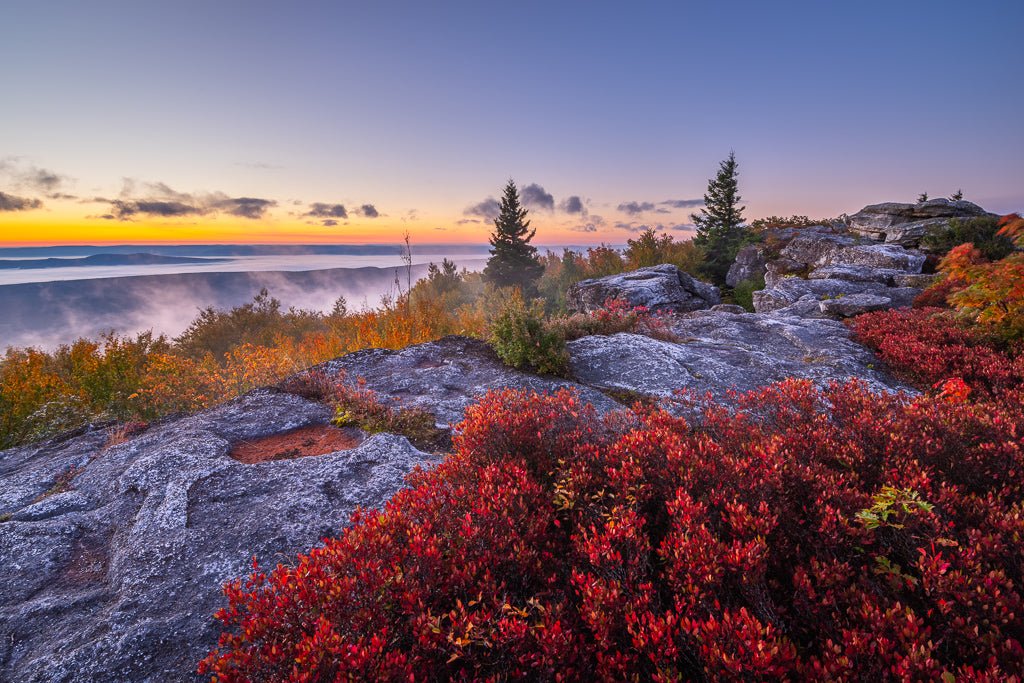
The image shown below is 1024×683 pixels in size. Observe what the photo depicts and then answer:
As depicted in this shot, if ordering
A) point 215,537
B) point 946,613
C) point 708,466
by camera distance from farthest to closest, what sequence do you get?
point 215,537 → point 708,466 → point 946,613

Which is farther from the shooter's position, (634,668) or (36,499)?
(36,499)

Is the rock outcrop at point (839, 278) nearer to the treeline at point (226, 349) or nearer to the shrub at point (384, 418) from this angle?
the treeline at point (226, 349)

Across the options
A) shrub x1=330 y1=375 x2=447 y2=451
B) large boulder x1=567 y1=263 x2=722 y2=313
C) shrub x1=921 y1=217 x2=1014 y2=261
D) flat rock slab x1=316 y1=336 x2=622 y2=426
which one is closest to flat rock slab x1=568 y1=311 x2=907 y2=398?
flat rock slab x1=316 y1=336 x2=622 y2=426

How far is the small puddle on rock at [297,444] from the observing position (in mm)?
5508

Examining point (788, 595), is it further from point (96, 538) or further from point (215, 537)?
point (96, 538)

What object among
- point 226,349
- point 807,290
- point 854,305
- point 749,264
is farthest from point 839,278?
point 226,349

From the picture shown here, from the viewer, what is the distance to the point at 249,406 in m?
6.86

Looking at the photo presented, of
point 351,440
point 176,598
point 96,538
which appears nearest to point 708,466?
point 176,598

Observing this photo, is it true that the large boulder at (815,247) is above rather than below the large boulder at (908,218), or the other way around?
below

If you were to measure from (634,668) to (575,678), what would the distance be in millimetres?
305

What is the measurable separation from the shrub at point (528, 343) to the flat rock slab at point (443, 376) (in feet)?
0.83

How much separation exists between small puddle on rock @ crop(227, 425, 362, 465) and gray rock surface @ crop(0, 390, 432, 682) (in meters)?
0.24

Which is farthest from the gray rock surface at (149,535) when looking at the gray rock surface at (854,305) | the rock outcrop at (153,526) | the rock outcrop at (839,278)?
the rock outcrop at (839,278)

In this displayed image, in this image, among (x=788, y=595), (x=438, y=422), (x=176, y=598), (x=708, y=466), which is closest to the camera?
(x=788, y=595)
